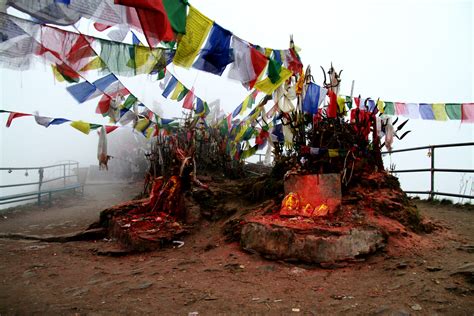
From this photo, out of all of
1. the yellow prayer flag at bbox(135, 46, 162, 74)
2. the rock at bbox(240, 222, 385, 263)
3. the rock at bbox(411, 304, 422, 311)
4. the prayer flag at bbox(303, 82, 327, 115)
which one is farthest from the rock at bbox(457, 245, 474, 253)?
the yellow prayer flag at bbox(135, 46, 162, 74)

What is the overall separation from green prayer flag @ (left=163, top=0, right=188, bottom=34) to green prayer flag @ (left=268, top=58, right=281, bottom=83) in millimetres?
1883

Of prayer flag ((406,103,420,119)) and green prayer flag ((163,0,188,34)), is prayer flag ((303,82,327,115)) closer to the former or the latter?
green prayer flag ((163,0,188,34))

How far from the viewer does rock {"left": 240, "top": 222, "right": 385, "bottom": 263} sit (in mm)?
3930

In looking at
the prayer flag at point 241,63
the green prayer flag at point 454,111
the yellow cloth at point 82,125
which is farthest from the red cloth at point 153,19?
the green prayer flag at point 454,111

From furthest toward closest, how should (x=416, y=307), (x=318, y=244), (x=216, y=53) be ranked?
(x=216, y=53), (x=318, y=244), (x=416, y=307)

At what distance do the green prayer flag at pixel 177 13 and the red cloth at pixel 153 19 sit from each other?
103mm

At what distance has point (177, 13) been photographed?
12.1 feet

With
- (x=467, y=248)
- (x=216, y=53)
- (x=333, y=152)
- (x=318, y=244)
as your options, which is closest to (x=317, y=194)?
(x=333, y=152)

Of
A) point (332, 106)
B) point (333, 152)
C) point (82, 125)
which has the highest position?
point (332, 106)

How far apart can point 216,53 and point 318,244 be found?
11.5 feet

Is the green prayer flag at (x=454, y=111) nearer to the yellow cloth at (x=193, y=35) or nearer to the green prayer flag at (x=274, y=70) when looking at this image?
the green prayer flag at (x=274, y=70)

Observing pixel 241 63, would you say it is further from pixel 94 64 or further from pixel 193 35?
pixel 94 64

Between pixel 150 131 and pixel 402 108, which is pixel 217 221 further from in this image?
pixel 402 108

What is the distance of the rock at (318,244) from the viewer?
3.93 m
